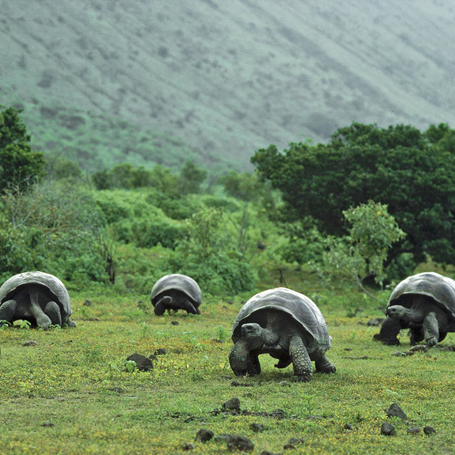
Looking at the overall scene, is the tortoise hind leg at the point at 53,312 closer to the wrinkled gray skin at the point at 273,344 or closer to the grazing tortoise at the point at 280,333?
the grazing tortoise at the point at 280,333

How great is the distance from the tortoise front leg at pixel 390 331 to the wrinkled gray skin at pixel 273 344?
333 centimetres

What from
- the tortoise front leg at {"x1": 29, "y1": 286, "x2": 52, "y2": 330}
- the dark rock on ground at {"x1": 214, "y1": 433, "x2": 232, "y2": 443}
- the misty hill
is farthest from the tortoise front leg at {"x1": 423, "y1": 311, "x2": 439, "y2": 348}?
the misty hill

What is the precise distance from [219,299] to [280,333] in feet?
32.9

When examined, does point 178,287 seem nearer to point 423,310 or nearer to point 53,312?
point 53,312

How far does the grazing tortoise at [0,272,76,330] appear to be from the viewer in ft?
33.1

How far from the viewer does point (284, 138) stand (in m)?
108

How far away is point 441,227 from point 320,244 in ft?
12.2

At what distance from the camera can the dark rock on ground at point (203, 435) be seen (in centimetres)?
459

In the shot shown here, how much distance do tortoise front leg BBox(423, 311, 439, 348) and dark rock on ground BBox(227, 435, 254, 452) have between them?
5.91 m

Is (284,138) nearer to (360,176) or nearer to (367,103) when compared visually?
(367,103)

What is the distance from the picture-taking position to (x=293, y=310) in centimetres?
705

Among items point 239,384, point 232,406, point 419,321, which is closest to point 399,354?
point 419,321

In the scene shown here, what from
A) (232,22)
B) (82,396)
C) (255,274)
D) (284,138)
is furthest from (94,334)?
(232,22)

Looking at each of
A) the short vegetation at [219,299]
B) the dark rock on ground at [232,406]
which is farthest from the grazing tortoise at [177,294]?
the dark rock on ground at [232,406]
